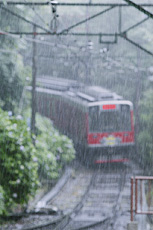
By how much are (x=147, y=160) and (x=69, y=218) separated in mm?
8229

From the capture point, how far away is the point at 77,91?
21156 millimetres

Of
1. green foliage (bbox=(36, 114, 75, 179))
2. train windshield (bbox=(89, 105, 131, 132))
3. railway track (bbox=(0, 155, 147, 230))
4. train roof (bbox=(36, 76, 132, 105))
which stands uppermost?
train roof (bbox=(36, 76, 132, 105))

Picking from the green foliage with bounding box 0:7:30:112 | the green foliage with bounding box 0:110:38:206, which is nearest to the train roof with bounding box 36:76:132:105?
the green foliage with bounding box 0:7:30:112

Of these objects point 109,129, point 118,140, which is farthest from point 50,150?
point 118,140

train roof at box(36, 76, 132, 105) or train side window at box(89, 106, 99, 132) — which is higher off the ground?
train roof at box(36, 76, 132, 105)

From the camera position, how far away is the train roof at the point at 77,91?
62.2 feet

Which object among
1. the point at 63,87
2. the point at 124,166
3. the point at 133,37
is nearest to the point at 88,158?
the point at 124,166

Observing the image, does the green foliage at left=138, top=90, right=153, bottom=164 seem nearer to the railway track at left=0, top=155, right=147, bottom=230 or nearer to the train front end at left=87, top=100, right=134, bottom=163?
the railway track at left=0, top=155, right=147, bottom=230

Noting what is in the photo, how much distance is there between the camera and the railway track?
12.2 meters

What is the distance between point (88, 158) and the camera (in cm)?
1967

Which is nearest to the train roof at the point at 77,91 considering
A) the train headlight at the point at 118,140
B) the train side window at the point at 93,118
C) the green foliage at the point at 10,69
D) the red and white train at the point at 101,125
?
the red and white train at the point at 101,125

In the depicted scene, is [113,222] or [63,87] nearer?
[113,222]

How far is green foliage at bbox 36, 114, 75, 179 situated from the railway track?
0.62 m

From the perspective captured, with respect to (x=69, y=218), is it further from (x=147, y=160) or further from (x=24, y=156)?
(x=147, y=160)
